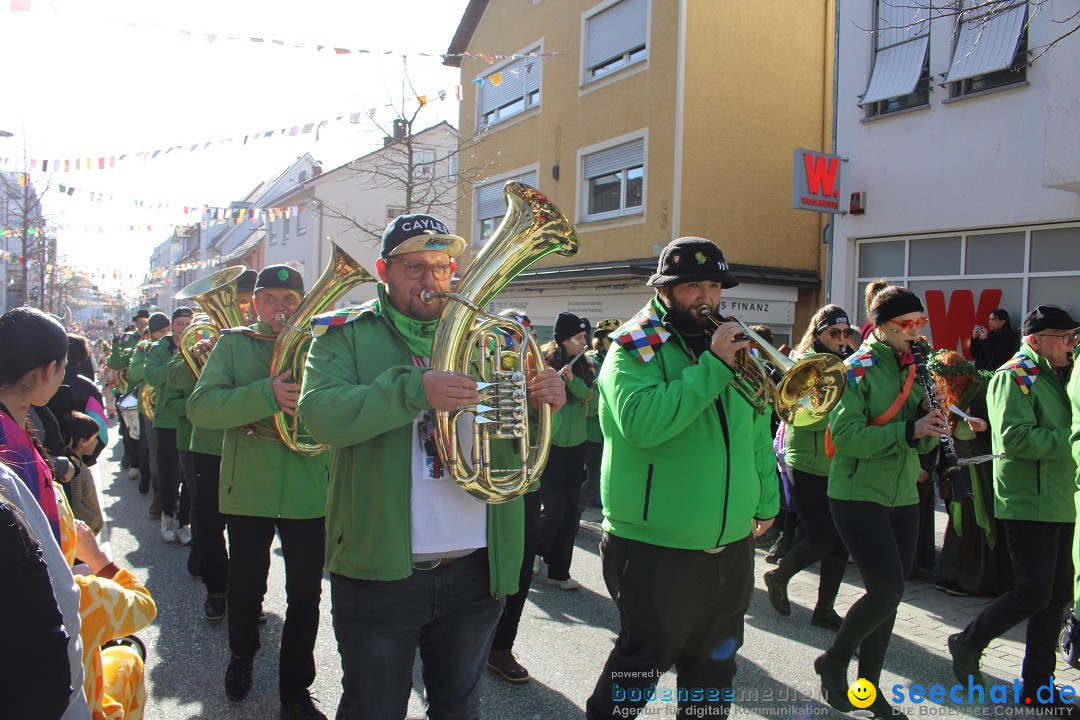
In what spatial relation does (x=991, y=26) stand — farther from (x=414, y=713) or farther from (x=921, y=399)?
(x=414, y=713)

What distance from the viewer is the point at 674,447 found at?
284 cm

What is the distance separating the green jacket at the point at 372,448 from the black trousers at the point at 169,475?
16.5 ft

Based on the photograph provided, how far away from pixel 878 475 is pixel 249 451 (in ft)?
9.80

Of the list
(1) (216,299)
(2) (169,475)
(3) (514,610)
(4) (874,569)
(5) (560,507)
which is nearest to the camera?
(4) (874,569)

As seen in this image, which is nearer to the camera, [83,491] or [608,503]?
[608,503]

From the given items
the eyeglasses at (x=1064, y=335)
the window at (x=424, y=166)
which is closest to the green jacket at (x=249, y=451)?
the eyeglasses at (x=1064, y=335)

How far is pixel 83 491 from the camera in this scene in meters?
3.73

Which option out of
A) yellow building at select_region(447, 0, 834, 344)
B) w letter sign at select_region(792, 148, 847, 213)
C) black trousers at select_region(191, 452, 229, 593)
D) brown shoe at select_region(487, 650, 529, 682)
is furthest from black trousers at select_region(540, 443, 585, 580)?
yellow building at select_region(447, 0, 834, 344)

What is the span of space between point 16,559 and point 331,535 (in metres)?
1.13

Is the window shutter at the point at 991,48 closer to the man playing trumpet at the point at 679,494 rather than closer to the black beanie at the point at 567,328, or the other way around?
the black beanie at the point at 567,328

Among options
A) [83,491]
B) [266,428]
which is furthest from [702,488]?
[83,491]

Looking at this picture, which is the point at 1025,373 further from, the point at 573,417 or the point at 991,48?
the point at 991,48

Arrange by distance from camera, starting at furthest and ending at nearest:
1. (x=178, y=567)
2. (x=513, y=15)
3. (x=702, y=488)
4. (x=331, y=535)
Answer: (x=513, y=15), (x=178, y=567), (x=702, y=488), (x=331, y=535)

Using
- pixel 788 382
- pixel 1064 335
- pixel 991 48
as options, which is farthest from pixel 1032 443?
pixel 991 48
